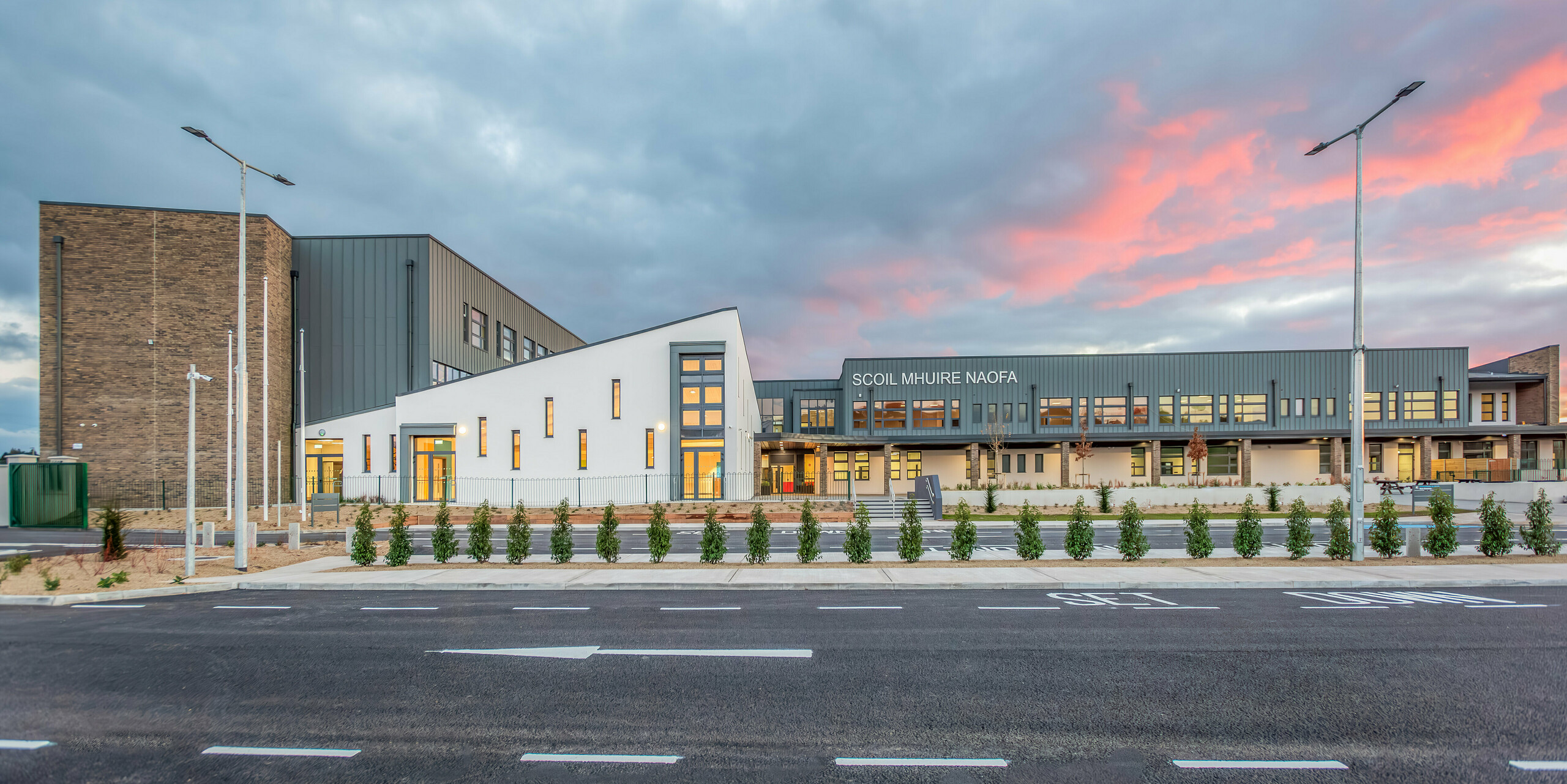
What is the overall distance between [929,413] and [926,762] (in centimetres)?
4438

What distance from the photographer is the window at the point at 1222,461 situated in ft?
154

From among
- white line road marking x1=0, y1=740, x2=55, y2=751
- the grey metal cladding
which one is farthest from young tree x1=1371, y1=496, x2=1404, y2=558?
the grey metal cladding

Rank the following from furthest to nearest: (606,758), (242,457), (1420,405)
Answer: (1420,405), (242,457), (606,758)

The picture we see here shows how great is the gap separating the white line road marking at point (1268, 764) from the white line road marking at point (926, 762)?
1611 millimetres

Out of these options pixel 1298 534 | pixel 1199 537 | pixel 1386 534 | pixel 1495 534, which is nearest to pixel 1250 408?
pixel 1495 534

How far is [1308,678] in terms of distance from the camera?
7598 mm

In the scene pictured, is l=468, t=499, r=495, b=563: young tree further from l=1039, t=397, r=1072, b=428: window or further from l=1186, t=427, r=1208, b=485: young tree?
l=1186, t=427, r=1208, b=485: young tree

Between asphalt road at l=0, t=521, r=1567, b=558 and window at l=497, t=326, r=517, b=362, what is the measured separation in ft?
82.9

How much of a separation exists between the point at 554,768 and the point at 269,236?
43068 mm

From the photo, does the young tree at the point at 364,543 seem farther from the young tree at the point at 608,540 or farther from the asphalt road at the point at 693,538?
the young tree at the point at 608,540

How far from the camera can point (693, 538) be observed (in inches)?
931

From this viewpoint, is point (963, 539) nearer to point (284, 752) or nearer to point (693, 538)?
point (693, 538)

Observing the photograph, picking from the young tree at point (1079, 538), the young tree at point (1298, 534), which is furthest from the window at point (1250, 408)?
the young tree at point (1079, 538)

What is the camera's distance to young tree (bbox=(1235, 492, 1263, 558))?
16.3 metres
